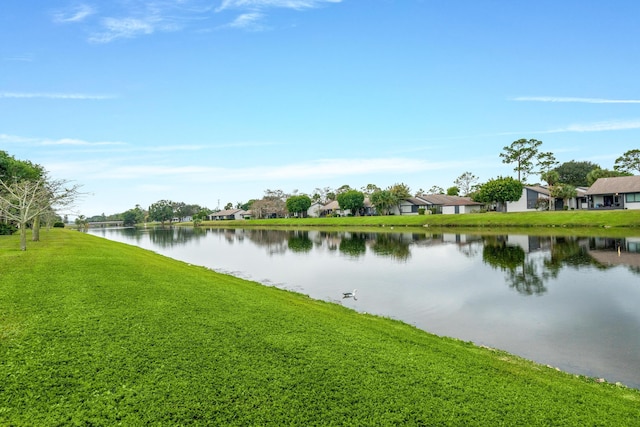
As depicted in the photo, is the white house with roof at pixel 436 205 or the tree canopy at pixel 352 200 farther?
the tree canopy at pixel 352 200

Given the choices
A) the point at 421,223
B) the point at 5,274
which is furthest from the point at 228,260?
the point at 421,223

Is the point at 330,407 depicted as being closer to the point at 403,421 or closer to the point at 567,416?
the point at 403,421

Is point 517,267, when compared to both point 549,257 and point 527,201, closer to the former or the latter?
point 549,257

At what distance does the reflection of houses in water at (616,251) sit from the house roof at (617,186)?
29979 millimetres

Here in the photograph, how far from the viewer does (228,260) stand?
3762 cm

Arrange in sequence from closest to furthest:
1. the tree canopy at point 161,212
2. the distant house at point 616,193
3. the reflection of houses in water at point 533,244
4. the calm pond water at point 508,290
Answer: the calm pond water at point 508,290 < the reflection of houses in water at point 533,244 < the distant house at point 616,193 < the tree canopy at point 161,212

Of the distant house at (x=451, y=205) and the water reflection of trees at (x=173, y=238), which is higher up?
the distant house at (x=451, y=205)

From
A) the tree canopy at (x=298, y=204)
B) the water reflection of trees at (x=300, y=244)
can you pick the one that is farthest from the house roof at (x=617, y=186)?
the tree canopy at (x=298, y=204)

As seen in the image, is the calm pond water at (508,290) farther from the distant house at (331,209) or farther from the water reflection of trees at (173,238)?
the distant house at (331,209)

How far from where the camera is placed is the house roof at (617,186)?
2443 inches

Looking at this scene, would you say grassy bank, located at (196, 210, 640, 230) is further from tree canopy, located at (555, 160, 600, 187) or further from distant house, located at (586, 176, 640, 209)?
tree canopy, located at (555, 160, 600, 187)

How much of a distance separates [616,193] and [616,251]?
41329 millimetres

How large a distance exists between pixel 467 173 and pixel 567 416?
13492 cm

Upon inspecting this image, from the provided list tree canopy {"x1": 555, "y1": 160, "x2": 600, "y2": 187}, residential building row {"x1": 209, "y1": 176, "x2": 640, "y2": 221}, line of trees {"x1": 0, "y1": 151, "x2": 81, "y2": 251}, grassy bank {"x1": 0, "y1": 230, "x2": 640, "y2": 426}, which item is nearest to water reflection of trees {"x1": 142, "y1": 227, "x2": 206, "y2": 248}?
line of trees {"x1": 0, "y1": 151, "x2": 81, "y2": 251}
